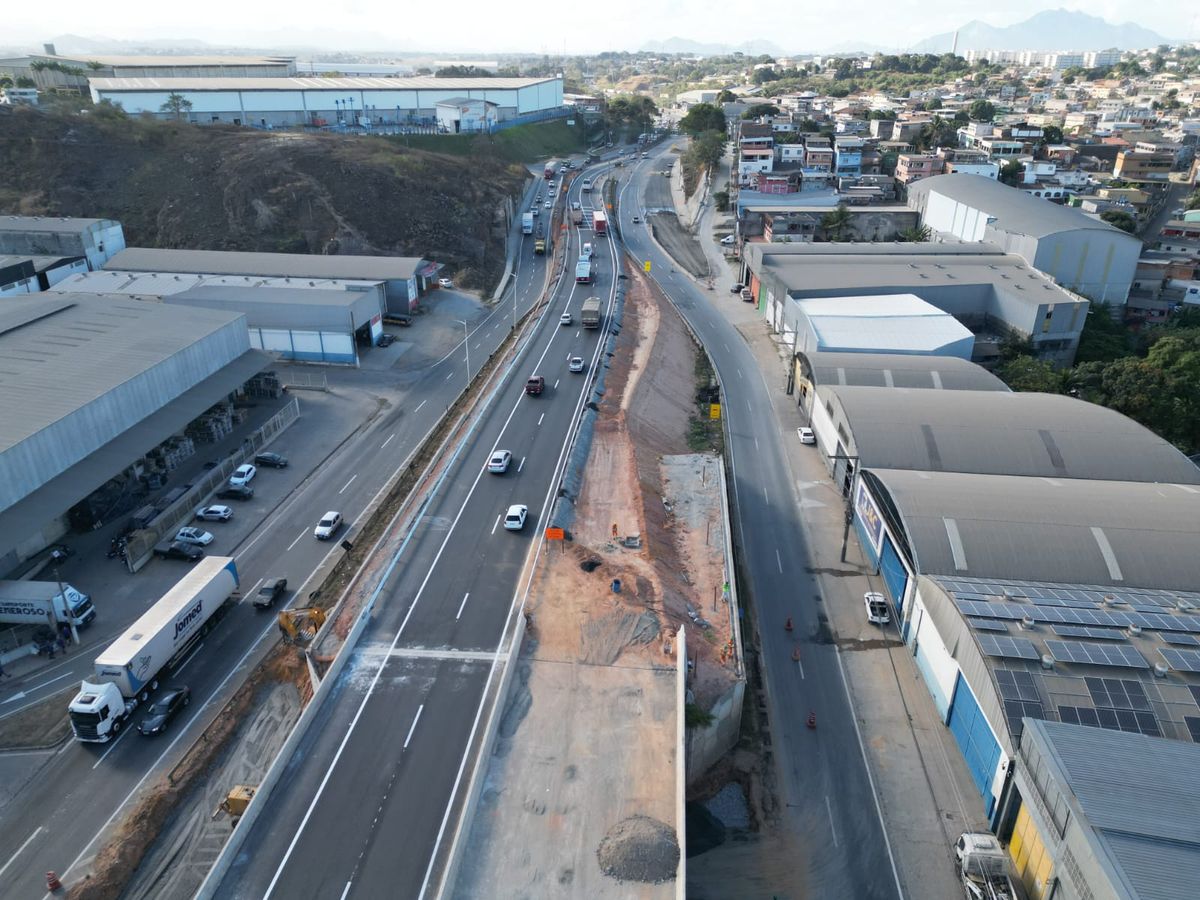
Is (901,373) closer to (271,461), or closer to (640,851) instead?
(640,851)

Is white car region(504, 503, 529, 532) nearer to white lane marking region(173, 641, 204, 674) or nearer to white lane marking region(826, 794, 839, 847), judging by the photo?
white lane marking region(173, 641, 204, 674)

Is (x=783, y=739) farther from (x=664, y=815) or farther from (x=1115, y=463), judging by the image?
(x=1115, y=463)

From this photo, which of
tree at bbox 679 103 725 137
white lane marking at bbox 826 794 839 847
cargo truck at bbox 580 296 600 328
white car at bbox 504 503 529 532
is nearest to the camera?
white lane marking at bbox 826 794 839 847

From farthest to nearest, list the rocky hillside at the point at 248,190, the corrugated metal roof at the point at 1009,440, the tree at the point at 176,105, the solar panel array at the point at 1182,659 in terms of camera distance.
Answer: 1. the tree at the point at 176,105
2. the rocky hillside at the point at 248,190
3. the corrugated metal roof at the point at 1009,440
4. the solar panel array at the point at 1182,659

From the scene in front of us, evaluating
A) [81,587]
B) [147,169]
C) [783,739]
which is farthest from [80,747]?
[147,169]

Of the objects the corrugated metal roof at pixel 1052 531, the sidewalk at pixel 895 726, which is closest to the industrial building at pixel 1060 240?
the sidewalk at pixel 895 726

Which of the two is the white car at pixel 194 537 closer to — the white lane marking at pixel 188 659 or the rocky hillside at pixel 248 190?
the white lane marking at pixel 188 659

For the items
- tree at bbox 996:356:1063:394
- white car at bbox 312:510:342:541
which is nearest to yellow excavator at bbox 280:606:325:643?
white car at bbox 312:510:342:541
